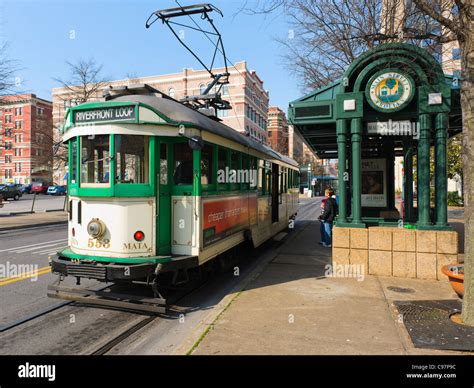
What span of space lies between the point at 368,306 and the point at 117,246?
3795 millimetres

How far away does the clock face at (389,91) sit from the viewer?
711 cm

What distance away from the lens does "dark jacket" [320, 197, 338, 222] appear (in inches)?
438

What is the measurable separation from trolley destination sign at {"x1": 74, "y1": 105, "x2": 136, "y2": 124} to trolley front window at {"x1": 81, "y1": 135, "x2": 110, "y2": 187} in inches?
10.5

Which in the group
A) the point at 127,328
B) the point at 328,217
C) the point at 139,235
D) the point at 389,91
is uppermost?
the point at 389,91

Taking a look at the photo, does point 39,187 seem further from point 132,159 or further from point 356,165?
point 356,165

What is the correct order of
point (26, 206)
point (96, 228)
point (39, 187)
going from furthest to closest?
point (39, 187) < point (26, 206) < point (96, 228)

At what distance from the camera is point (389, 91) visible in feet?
23.8

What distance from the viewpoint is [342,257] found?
293 inches

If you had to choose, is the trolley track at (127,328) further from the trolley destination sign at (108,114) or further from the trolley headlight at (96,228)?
the trolley destination sign at (108,114)

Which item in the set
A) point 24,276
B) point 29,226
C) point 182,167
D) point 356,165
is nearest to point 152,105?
point 182,167

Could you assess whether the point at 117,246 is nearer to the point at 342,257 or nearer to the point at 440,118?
the point at 342,257

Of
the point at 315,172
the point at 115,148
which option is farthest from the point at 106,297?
the point at 315,172

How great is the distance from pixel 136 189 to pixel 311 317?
10.0 feet

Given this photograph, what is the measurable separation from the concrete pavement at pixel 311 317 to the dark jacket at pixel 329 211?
364 cm
